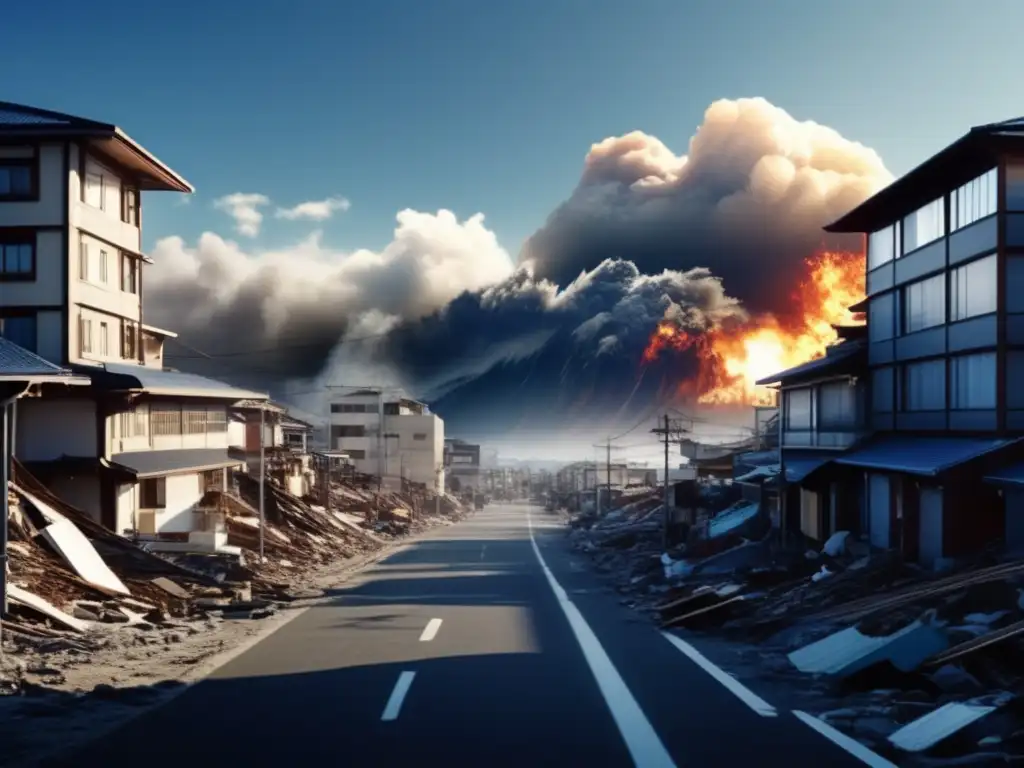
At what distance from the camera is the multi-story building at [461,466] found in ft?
500

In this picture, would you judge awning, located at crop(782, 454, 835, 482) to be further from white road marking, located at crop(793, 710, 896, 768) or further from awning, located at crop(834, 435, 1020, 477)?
white road marking, located at crop(793, 710, 896, 768)

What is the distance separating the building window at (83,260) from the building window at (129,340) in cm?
383

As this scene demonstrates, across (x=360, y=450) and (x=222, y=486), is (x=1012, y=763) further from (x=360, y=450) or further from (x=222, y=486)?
(x=360, y=450)

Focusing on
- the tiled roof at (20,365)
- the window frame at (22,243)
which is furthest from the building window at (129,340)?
the tiled roof at (20,365)

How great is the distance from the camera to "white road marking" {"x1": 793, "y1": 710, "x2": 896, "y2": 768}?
10.3 m

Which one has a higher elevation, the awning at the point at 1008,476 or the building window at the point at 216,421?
the building window at the point at 216,421

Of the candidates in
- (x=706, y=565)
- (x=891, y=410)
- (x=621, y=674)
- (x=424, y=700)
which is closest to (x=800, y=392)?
(x=891, y=410)

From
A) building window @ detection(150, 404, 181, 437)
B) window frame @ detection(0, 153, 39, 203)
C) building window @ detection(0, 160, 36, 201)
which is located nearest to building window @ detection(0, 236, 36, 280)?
window frame @ detection(0, 153, 39, 203)

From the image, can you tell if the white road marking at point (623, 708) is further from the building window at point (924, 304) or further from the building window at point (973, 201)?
the building window at point (973, 201)

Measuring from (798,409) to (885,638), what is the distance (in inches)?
1019

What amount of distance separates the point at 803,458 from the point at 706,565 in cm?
859

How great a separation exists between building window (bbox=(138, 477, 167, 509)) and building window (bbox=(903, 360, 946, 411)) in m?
25.8

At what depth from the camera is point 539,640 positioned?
19.9 metres

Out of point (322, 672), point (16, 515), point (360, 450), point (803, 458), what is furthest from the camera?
point (360, 450)
